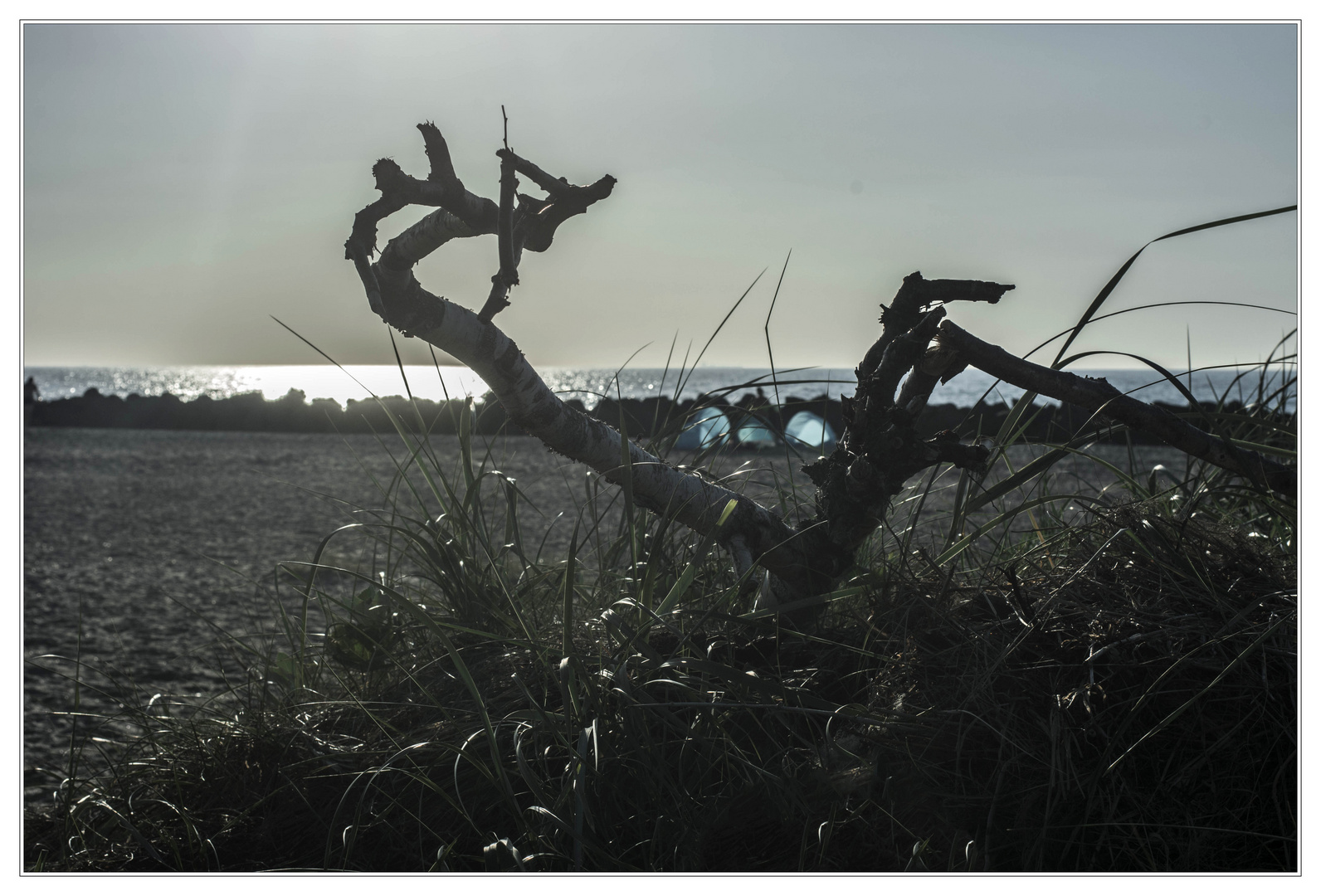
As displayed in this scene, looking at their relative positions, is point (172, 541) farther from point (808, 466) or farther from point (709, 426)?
point (808, 466)

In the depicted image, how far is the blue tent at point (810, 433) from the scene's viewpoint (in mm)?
1853

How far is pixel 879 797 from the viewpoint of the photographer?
1137mm

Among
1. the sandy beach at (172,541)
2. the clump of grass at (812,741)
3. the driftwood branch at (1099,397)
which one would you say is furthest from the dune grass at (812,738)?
the sandy beach at (172,541)

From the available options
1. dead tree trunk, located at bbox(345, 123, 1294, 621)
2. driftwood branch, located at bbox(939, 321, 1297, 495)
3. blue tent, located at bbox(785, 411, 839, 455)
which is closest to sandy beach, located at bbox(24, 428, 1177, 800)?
blue tent, located at bbox(785, 411, 839, 455)

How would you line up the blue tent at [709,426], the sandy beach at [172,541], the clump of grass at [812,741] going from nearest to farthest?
the clump of grass at [812,741] → the blue tent at [709,426] → the sandy beach at [172,541]

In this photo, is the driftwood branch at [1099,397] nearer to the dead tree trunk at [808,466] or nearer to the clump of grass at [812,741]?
the dead tree trunk at [808,466]

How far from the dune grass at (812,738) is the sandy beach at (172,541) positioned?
35 cm

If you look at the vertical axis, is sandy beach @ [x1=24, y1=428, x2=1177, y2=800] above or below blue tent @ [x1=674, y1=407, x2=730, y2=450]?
below

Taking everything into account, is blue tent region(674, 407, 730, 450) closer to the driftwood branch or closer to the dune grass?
the dune grass

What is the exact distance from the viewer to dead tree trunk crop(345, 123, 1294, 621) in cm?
117

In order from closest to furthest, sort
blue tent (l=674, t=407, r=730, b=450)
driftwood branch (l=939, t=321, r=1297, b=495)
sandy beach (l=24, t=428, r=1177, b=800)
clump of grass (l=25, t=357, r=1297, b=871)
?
clump of grass (l=25, t=357, r=1297, b=871) < driftwood branch (l=939, t=321, r=1297, b=495) < blue tent (l=674, t=407, r=730, b=450) < sandy beach (l=24, t=428, r=1177, b=800)

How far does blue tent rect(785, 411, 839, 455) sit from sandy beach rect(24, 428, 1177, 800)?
0.32 feet
